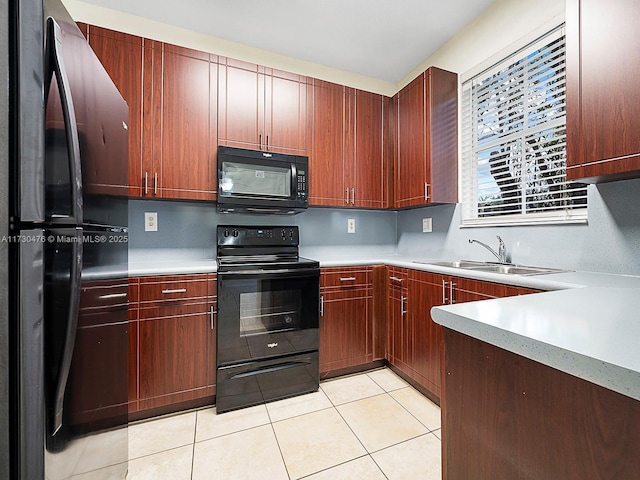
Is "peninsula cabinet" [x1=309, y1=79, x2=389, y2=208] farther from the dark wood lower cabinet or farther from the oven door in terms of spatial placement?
the dark wood lower cabinet

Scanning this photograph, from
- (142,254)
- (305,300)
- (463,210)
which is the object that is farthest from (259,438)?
(463,210)

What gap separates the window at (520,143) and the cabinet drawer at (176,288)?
2.03 metres

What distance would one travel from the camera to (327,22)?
7.59ft

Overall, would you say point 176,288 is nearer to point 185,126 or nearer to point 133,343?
point 133,343

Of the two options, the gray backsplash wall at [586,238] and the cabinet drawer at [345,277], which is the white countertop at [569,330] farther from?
the cabinet drawer at [345,277]

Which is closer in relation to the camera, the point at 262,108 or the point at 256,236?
the point at 262,108

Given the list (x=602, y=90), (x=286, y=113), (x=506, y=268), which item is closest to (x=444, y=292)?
(x=506, y=268)

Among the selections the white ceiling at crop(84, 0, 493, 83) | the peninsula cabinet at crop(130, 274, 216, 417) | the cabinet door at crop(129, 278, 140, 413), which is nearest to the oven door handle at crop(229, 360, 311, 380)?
the peninsula cabinet at crop(130, 274, 216, 417)

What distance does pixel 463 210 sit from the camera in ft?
8.18

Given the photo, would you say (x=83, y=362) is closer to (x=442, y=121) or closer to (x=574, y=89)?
(x=574, y=89)

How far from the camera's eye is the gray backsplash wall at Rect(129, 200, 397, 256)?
2369 mm

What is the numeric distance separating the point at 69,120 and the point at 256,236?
176 cm

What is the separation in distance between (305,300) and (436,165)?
1479 mm

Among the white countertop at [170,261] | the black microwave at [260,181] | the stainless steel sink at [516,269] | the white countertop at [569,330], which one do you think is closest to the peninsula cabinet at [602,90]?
the stainless steel sink at [516,269]
